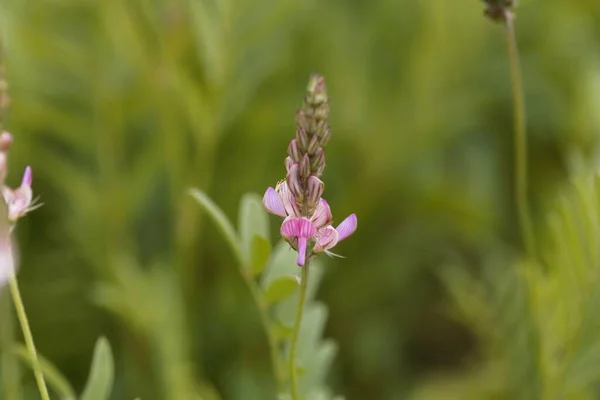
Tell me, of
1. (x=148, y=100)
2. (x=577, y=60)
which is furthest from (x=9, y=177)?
(x=577, y=60)

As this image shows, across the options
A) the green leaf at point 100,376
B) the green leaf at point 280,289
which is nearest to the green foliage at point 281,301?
the green leaf at point 280,289

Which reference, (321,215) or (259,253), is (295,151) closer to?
(321,215)

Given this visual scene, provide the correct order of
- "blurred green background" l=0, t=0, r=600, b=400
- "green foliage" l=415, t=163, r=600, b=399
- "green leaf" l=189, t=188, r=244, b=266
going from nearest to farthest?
"green leaf" l=189, t=188, r=244, b=266, "green foliage" l=415, t=163, r=600, b=399, "blurred green background" l=0, t=0, r=600, b=400

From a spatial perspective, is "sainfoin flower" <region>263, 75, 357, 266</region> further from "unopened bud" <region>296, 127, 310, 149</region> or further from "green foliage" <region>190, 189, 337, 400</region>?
"green foliage" <region>190, 189, 337, 400</region>

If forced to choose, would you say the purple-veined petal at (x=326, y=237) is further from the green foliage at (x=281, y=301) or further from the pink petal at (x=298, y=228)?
the green foliage at (x=281, y=301)

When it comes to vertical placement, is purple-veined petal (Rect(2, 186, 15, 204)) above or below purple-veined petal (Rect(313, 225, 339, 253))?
below

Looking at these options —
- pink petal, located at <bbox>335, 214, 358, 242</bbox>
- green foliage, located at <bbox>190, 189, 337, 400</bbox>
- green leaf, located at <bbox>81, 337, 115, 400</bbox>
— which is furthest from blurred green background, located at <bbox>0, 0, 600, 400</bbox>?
pink petal, located at <bbox>335, 214, 358, 242</bbox>
